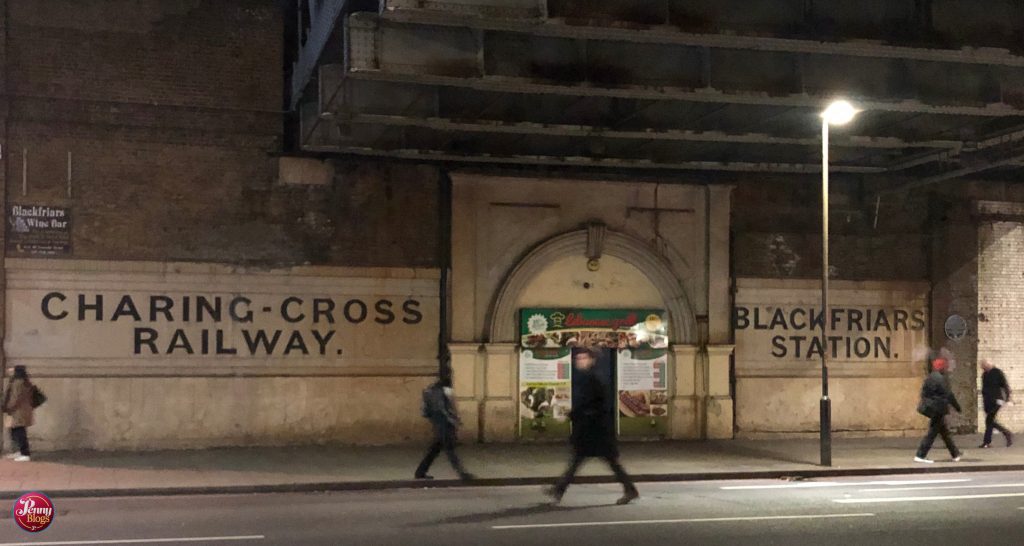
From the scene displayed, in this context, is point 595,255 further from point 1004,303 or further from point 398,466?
point 1004,303

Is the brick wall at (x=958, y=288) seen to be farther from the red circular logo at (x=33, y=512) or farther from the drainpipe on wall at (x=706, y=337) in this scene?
the red circular logo at (x=33, y=512)

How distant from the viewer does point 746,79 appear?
13781 mm

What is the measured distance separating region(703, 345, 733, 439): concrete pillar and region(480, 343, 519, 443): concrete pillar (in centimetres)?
395

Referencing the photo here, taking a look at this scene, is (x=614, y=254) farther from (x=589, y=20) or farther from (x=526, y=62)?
(x=589, y=20)

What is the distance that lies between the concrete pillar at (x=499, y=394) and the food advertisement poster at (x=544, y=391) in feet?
0.71

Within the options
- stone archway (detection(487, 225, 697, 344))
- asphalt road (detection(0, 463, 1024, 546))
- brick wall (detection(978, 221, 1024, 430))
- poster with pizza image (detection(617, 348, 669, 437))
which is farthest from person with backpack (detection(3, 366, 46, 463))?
brick wall (detection(978, 221, 1024, 430))

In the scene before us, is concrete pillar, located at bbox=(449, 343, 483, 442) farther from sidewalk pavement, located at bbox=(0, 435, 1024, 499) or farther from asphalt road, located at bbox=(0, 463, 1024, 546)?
asphalt road, located at bbox=(0, 463, 1024, 546)

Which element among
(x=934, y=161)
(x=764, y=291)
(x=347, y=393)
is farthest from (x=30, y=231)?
(x=934, y=161)

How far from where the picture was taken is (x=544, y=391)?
60.7ft

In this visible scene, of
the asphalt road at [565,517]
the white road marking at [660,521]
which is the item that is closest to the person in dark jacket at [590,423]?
the asphalt road at [565,517]

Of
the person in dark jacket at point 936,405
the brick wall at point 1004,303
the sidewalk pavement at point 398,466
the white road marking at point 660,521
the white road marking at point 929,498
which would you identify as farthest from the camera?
the brick wall at point 1004,303

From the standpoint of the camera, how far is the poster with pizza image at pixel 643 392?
19.0m

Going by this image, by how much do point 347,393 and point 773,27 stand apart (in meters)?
9.72

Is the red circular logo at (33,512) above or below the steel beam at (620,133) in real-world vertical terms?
below
